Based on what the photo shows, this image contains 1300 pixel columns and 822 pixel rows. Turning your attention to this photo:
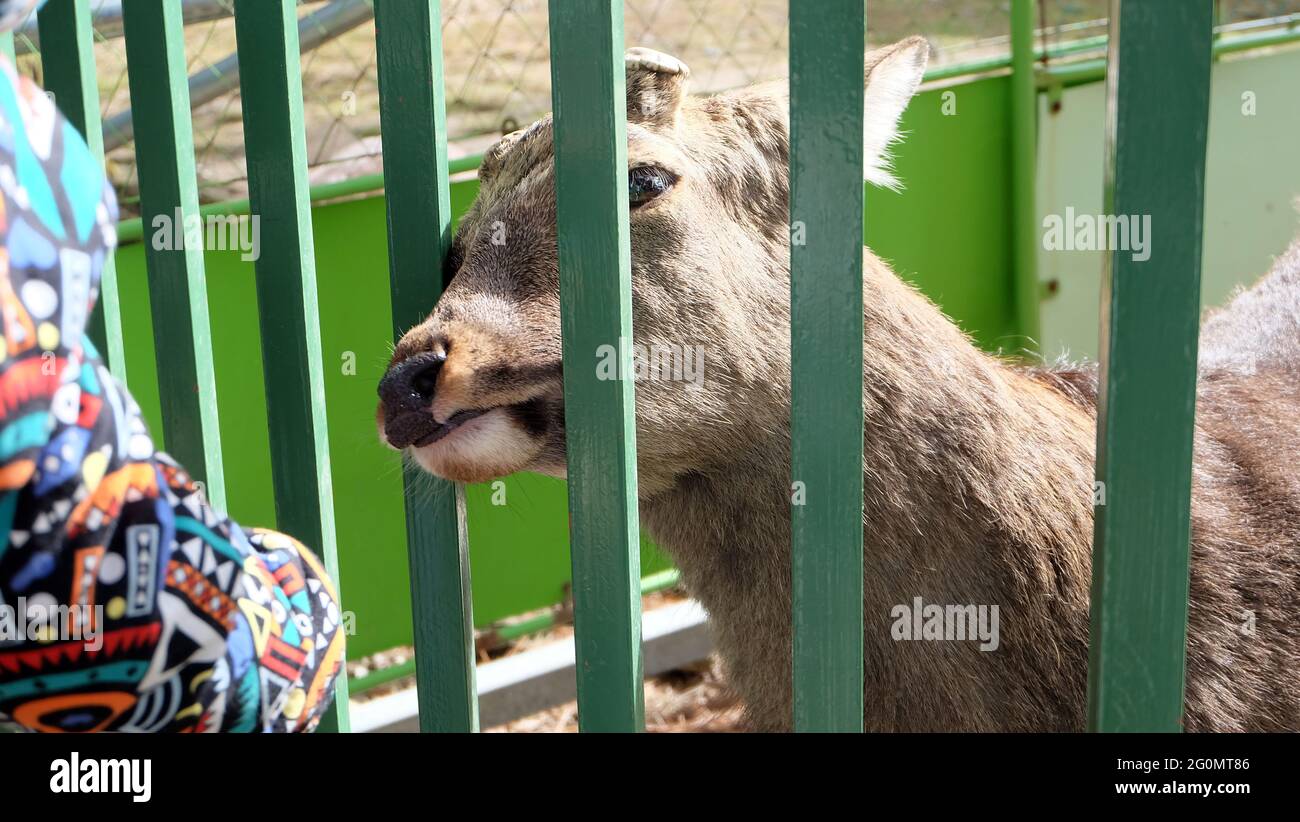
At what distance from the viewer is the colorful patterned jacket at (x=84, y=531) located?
1.44 m

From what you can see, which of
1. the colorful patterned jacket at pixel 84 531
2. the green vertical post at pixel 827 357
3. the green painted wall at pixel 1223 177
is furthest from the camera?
the green painted wall at pixel 1223 177

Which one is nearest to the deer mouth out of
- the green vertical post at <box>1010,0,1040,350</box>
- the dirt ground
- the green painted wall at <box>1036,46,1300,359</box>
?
the dirt ground

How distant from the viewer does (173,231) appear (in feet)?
8.71

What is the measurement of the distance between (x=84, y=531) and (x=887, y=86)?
8.13 feet

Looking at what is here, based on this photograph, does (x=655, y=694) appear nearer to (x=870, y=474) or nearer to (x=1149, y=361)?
(x=870, y=474)

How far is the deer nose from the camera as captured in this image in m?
2.48

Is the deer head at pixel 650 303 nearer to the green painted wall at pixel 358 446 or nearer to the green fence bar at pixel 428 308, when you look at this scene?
the green fence bar at pixel 428 308

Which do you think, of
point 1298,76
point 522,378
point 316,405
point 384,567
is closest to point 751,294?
point 522,378

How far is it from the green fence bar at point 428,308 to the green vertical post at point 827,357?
76 cm

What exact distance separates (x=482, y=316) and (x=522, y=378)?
15cm

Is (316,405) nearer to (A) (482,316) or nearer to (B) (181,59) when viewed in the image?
(A) (482,316)

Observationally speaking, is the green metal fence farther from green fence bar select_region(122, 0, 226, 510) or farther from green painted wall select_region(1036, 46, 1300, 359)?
green painted wall select_region(1036, 46, 1300, 359)

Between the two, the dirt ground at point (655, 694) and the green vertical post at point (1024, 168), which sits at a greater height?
the green vertical post at point (1024, 168)

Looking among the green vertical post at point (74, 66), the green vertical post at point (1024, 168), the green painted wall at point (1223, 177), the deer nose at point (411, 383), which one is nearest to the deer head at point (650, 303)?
the deer nose at point (411, 383)
